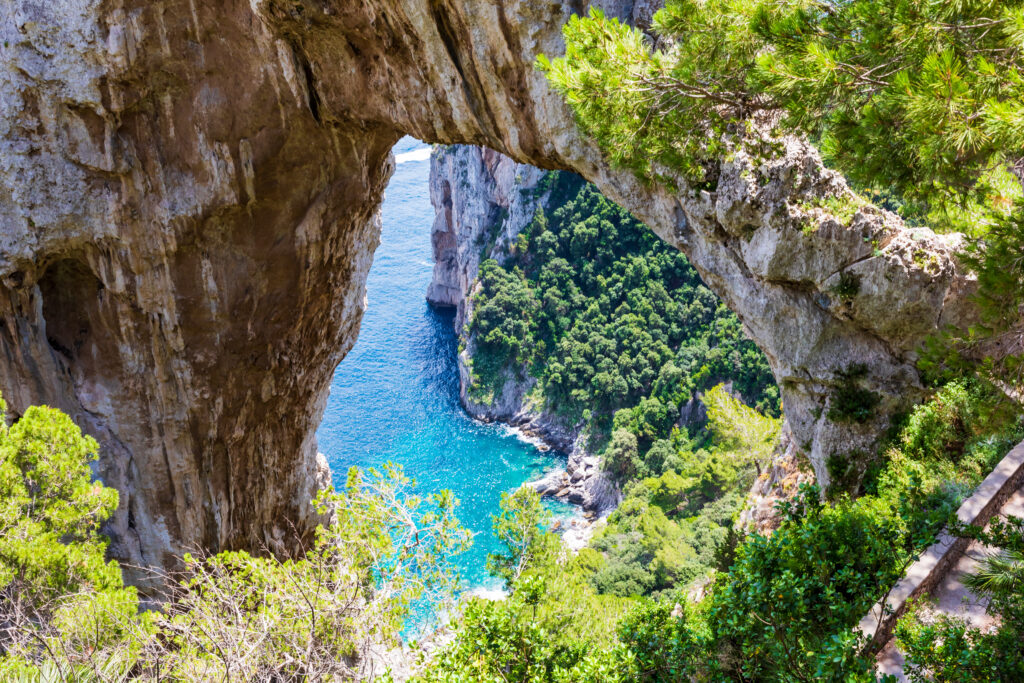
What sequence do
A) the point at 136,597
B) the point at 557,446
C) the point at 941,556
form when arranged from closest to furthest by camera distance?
1. the point at 941,556
2. the point at 136,597
3. the point at 557,446

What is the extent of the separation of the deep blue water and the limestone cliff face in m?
18.6

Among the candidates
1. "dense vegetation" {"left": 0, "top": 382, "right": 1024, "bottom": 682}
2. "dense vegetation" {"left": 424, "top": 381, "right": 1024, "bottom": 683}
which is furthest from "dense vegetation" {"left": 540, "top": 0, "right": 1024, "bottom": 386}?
"dense vegetation" {"left": 0, "top": 382, "right": 1024, "bottom": 682}

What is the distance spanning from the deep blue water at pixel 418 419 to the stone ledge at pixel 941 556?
24.9 metres

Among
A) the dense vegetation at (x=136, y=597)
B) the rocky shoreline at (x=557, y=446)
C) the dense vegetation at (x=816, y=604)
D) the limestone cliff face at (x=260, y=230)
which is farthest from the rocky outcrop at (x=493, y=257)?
the dense vegetation at (x=816, y=604)

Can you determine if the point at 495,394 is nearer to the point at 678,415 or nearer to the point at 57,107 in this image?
the point at 678,415

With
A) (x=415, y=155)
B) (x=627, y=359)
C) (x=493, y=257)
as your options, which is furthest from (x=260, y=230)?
(x=415, y=155)

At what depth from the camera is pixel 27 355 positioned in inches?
442

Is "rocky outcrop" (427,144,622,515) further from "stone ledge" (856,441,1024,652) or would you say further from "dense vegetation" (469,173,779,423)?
"stone ledge" (856,441,1024,652)

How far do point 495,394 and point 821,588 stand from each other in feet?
121

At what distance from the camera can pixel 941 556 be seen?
6102mm

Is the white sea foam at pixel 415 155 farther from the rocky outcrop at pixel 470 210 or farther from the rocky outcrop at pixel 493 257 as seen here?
the rocky outcrop at pixel 470 210

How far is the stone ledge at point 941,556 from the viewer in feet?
19.2

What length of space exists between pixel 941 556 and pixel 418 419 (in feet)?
121

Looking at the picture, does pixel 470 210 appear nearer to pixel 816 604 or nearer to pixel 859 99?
pixel 816 604
